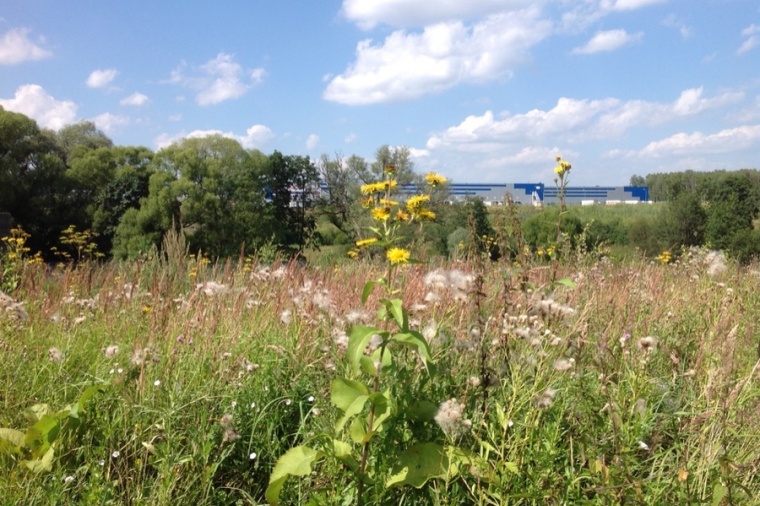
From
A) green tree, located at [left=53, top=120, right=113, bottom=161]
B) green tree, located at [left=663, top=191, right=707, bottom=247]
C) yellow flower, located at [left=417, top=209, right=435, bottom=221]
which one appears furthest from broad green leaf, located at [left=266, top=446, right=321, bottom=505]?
green tree, located at [left=53, top=120, right=113, bottom=161]

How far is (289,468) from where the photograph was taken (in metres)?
1.89

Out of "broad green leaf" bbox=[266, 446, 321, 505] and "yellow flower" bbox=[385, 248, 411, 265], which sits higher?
"yellow flower" bbox=[385, 248, 411, 265]

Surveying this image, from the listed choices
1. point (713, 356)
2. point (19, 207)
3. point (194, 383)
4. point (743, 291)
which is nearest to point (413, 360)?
point (194, 383)

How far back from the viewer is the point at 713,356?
2705mm

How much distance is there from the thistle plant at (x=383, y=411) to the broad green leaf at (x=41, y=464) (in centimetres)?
87

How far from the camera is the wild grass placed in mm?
1915

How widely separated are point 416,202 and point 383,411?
844 mm

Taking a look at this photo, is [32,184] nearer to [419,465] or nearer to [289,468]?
[289,468]

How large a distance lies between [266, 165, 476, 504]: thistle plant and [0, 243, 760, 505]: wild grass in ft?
0.22

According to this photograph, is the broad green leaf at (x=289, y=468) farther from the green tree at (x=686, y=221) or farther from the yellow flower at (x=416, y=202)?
the green tree at (x=686, y=221)

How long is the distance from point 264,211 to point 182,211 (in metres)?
3.86

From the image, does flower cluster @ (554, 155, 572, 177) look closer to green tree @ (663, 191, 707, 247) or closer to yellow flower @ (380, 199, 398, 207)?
yellow flower @ (380, 199, 398, 207)

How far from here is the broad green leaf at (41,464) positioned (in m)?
2.04

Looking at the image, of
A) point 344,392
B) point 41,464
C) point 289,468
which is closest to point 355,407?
point 344,392
